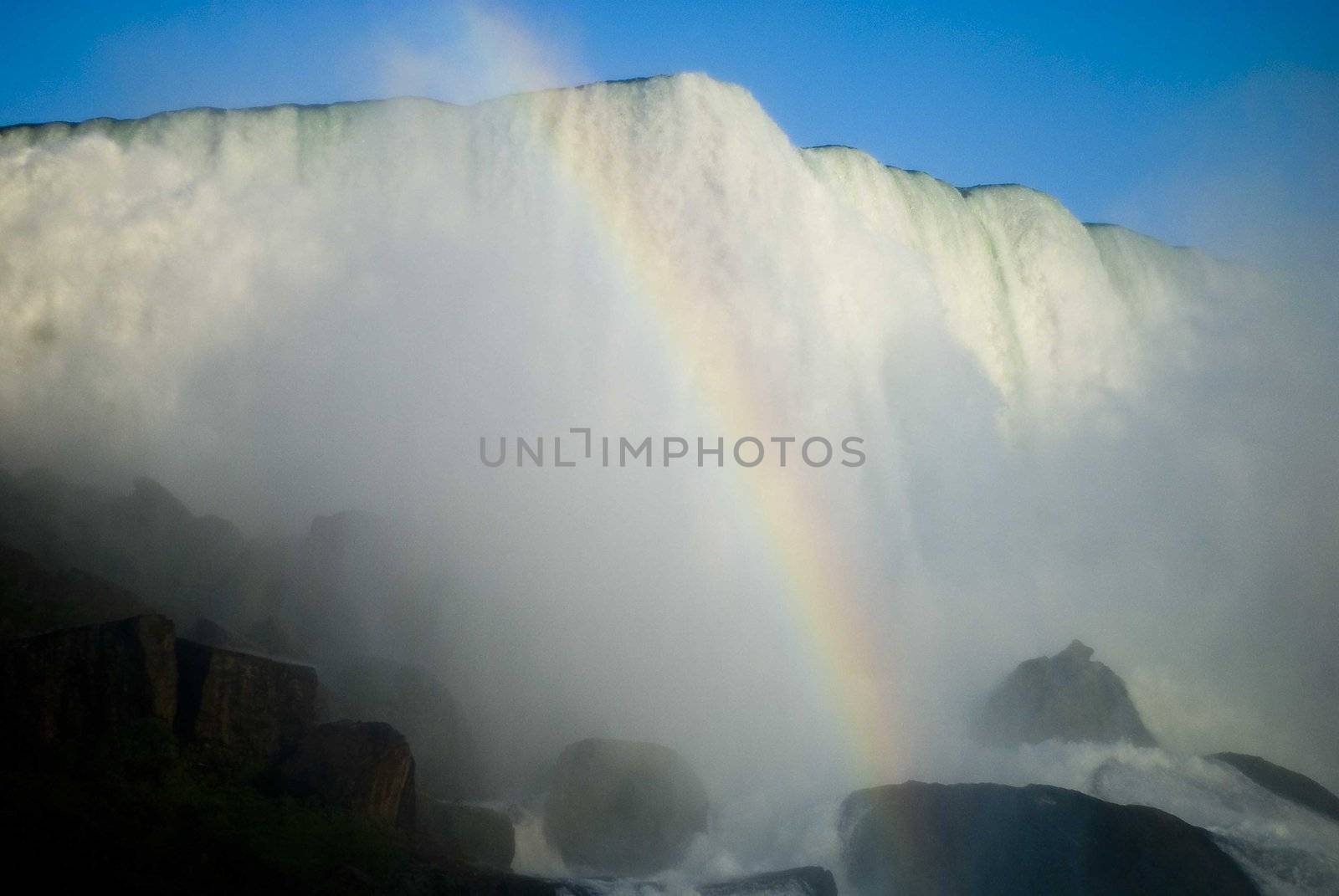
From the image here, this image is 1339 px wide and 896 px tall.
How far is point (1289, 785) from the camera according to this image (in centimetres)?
2170

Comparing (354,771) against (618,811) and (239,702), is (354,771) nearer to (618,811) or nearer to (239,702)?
(239,702)

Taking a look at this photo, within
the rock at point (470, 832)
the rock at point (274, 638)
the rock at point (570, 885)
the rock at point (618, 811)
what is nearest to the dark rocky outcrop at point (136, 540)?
the rock at point (274, 638)

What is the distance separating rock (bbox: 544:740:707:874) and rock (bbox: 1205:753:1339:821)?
43.0ft

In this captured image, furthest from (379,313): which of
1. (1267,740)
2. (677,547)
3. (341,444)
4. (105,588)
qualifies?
(1267,740)

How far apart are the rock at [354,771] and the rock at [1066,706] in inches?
662

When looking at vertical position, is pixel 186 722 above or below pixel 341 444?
below

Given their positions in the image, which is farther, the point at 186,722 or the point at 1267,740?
the point at 1267,740

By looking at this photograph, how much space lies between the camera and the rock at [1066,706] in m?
25.1

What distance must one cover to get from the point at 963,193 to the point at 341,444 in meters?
26.5

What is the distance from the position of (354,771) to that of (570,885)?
12.7 ft

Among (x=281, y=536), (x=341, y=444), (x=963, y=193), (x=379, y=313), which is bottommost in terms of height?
(x=281, y=536)

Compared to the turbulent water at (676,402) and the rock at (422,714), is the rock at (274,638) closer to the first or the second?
the rock at (422,714)

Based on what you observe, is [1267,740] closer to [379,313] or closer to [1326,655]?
[1326,655]

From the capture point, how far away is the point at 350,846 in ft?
45.4
